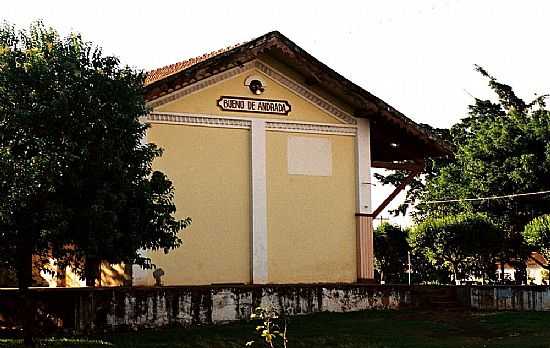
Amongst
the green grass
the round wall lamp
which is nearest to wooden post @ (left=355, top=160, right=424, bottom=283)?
the green grass

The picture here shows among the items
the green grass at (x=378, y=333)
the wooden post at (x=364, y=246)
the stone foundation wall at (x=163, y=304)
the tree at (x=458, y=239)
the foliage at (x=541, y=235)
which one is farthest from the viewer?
the tree at (x=458, y=239)

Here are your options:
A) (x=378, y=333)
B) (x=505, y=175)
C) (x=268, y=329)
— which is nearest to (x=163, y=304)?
(x=378, y=333)

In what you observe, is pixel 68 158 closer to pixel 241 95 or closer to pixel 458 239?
pixel 241 95

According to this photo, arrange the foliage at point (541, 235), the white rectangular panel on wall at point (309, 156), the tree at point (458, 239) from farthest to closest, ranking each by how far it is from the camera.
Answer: the tree at point (458, 239), the foliage at point (541, 235), the white rectangular panel on wall at point (309, 156)

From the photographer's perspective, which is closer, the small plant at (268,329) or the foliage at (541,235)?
the small plant at (268,329)

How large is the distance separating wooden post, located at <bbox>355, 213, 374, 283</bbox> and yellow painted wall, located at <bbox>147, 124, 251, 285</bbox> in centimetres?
333

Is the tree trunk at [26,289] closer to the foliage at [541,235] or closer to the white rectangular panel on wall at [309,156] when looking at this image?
the white rectangular panel on wall at [309,156]

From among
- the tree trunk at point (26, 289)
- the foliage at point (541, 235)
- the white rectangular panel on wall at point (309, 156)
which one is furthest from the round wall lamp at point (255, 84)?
the foliage at point (541, 235)

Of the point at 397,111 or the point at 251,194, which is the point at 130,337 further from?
the point at 397,111

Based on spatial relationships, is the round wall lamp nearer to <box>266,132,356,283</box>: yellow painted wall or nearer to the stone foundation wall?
<box>266,132,356,283</box>: yellow painted wall

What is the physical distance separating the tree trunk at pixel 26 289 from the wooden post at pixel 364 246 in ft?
36.4

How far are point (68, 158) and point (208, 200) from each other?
8.68m

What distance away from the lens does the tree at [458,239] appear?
3341 centimetres

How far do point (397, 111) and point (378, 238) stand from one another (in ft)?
52.6
